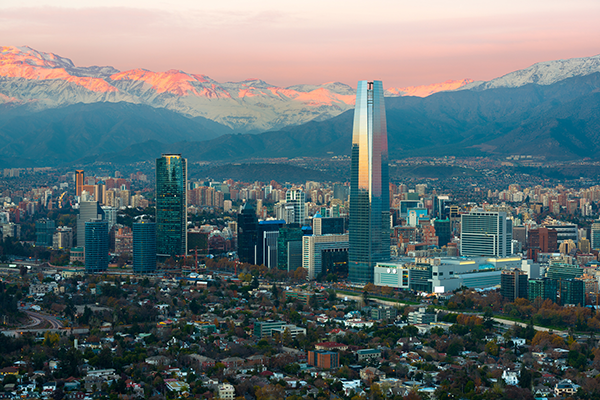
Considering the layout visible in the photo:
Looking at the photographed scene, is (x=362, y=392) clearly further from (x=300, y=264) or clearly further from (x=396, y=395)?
(x=300, y=264)

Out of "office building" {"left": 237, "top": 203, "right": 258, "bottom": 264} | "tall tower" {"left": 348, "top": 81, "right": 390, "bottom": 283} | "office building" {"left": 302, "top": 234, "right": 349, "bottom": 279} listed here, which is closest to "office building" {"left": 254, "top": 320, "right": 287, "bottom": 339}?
"tall tower" {"left": 348, "top": 81, "right": 390, "bottom": 283}

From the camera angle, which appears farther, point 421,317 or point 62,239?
point 62,239

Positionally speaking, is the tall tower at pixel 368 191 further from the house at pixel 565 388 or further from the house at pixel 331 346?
the house at pixel 565 388

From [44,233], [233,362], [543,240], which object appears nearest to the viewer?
[233,362]

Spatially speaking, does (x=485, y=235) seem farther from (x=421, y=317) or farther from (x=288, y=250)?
(x=421, y=317)

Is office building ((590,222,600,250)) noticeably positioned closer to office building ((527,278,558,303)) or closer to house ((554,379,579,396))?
office building ((527,278,558,303))

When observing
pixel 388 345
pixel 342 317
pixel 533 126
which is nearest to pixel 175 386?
pixel 388 345

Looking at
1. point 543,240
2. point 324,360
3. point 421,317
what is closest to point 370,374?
point 324,360

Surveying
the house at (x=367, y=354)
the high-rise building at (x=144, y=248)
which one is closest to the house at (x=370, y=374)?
the house at (x=367, y=354)
